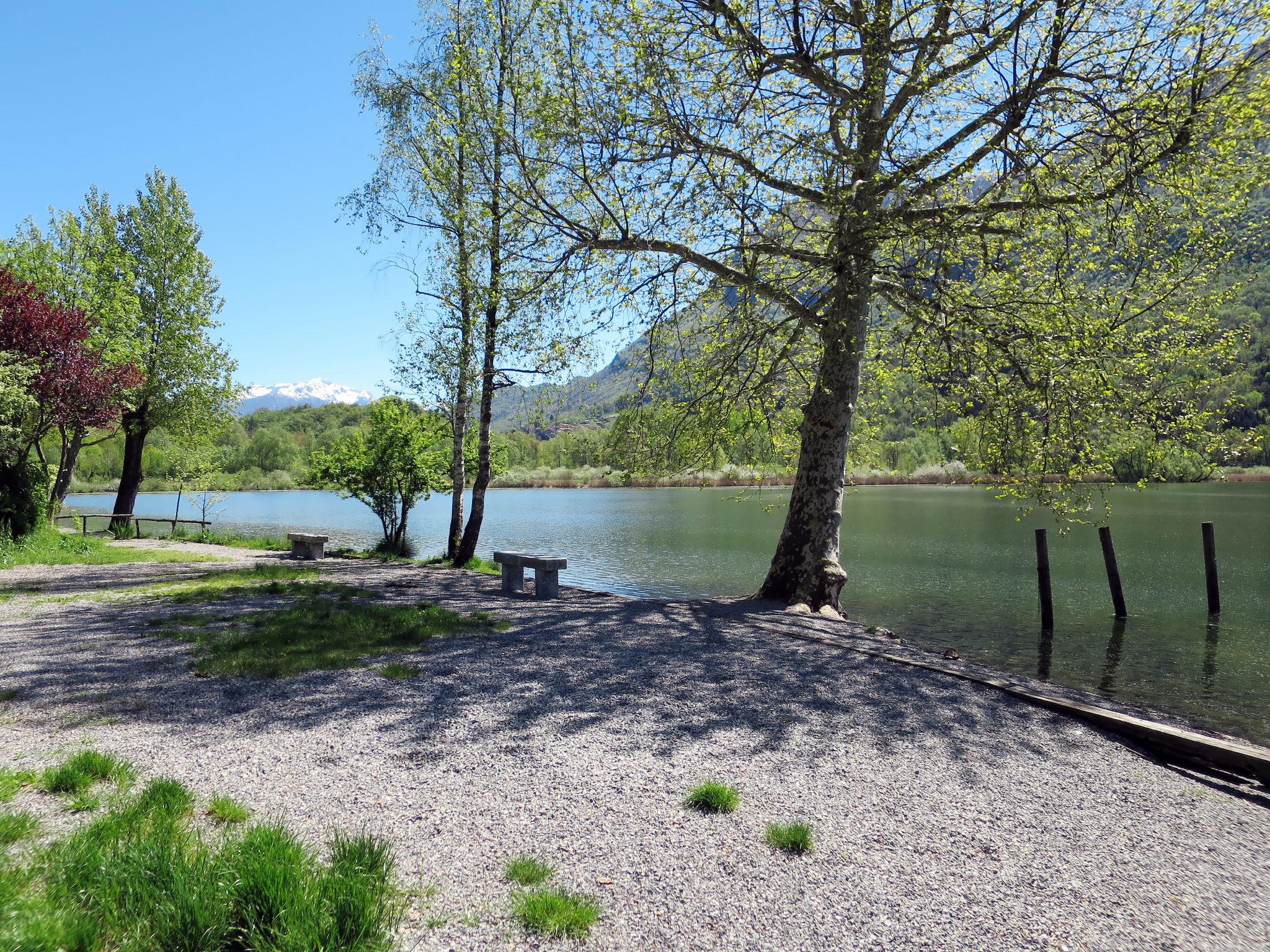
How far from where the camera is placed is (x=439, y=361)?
18469mm

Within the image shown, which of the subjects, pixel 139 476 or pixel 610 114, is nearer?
pixel 610 114

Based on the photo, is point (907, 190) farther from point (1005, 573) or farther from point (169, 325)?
point (169, 325)

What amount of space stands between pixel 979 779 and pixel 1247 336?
36.4 ft

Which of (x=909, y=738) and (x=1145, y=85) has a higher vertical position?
(x=1145, y=85)

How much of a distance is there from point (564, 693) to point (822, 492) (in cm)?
766

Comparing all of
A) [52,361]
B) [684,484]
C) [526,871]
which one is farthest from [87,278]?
[684,484]

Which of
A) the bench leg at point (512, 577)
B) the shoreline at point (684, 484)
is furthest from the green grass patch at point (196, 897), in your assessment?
the shoreline at point (684, 484)

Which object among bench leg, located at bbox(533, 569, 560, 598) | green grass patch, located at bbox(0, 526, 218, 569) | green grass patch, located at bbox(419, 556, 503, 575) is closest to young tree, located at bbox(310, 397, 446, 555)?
green grass patch, located at bbox(419, 556, 503, 575)

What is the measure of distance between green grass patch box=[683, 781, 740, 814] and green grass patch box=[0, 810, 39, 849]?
12.4ft

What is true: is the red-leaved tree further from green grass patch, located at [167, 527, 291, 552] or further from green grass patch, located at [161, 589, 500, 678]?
green grass patch, located at [161, 589, 500, 678]

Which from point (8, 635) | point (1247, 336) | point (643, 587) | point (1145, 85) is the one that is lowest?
point (643, 587)

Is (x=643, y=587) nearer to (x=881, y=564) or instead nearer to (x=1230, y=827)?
(x=881, y=564)

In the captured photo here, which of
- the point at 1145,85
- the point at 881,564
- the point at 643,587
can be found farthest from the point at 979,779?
the point at 881,564

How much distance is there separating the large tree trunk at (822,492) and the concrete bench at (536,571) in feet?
13.8
